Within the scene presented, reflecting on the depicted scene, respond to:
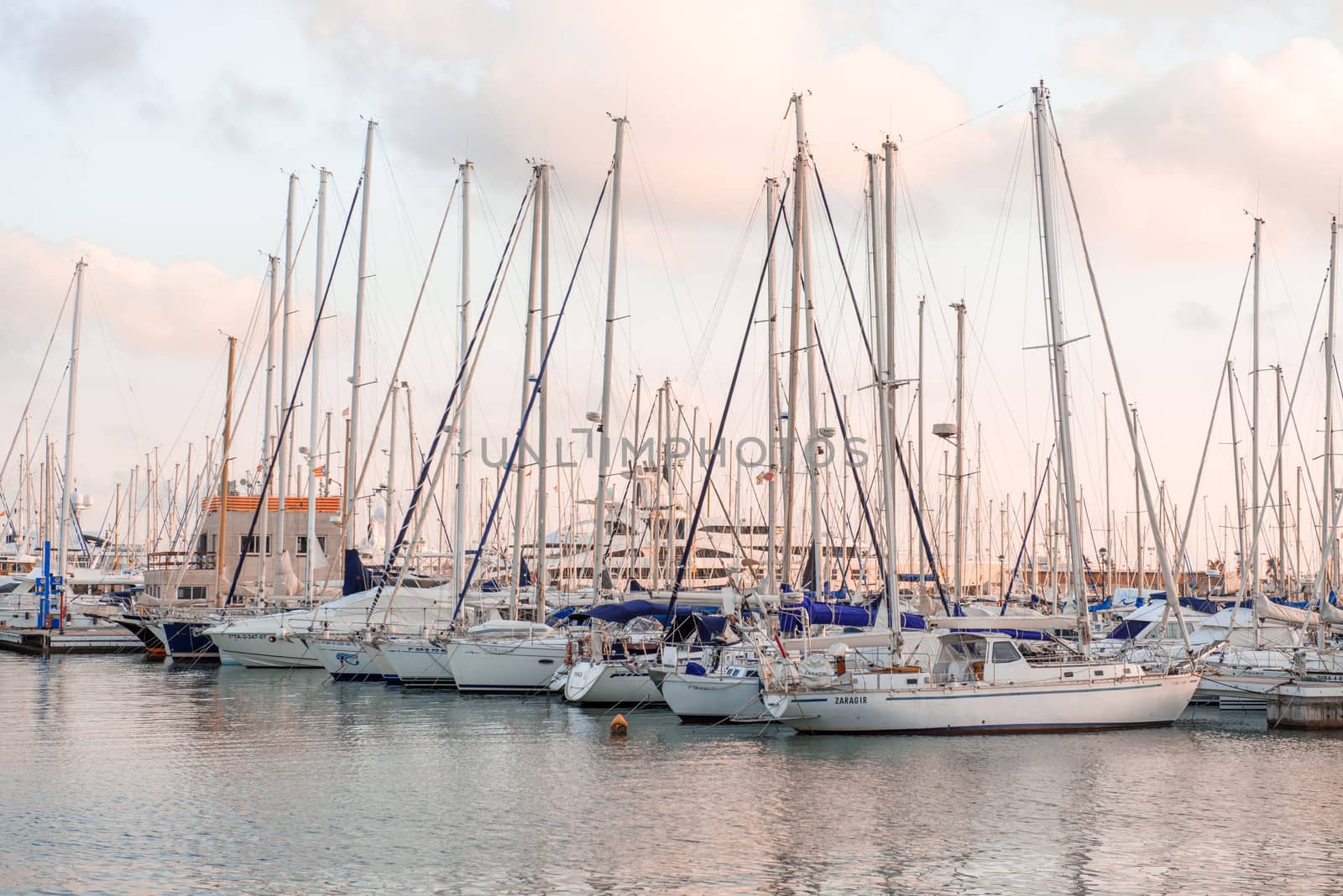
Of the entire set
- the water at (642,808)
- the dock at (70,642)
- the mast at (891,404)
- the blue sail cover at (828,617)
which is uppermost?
the mast at (891,404)

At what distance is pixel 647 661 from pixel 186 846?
19.2 meters

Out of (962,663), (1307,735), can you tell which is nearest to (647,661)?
(962,663)

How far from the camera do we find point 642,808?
21.0 meters

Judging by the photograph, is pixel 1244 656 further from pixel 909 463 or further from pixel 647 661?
pixel 909 463

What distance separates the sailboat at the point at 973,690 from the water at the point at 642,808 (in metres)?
0.59

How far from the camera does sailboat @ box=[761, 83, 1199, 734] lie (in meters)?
29.4

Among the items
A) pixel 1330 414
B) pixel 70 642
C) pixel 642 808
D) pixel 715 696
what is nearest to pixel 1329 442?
pixel 1330 414

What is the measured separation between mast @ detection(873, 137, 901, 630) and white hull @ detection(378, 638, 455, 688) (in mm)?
14946

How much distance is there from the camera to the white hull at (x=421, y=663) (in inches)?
1634

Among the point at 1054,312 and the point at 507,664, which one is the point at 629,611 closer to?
the point at 507,664

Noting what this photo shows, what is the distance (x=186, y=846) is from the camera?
59.1 ft

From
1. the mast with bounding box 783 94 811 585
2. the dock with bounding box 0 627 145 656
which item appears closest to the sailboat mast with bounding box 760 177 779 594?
the mast with bounding box 783 94 811 585

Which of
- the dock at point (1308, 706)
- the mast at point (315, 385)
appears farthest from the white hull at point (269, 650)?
the dock at point (1308, 706)

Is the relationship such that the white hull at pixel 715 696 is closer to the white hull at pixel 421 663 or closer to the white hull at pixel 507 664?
the white hull at pixel 507 664
